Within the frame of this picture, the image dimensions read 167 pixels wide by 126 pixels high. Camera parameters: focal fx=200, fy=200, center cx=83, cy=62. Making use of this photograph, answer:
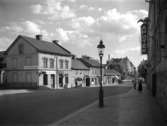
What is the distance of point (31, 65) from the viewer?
112 ft

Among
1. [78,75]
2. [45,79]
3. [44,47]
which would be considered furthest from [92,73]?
[45,79]

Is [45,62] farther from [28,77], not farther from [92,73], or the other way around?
[92,73]

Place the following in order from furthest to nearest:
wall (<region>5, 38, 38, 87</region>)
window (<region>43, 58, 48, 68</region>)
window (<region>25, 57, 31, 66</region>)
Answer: window (<region>43, 58, 48, 68</region>)
window (<region>25, 57, 31, 66</region>)
wall (<region>5, 38, 38, 87</region>)

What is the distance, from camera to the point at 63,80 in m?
39.6

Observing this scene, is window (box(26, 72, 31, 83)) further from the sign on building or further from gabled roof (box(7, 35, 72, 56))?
the sign on building

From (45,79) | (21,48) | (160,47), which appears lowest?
(45,79)

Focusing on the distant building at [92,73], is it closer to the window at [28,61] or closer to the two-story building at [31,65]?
the two-story building at [31,65]

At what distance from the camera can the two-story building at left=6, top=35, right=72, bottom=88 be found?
111ft

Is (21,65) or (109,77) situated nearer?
(21,65)

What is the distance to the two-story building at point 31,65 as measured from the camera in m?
33.8

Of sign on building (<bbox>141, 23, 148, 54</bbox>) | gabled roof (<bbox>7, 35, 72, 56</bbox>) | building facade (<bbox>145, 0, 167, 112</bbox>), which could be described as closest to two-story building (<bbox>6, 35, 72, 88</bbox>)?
gabled roof (<bbox>7, 35, 72, 56</bbox>)

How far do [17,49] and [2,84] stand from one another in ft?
23.9

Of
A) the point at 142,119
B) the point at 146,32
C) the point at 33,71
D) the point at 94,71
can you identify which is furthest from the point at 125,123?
the point at 94,71

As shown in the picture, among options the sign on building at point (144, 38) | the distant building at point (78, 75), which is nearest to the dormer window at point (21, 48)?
the distant building at point (78, 75)
